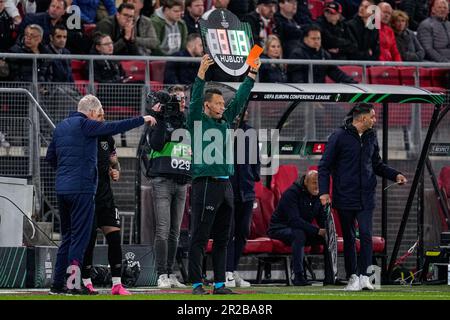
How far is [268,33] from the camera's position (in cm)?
2058

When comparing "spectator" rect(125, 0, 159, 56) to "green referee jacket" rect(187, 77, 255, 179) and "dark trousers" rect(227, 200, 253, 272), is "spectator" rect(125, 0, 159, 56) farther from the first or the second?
"green referee jacket" rect(187, 77, 255, 179)

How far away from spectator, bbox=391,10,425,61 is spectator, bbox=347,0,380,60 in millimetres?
533

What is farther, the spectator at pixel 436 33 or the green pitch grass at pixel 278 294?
→ the spectator at pixel 436 33

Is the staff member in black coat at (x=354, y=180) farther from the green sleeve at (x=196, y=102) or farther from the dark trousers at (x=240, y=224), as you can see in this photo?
the green sleeve at (x=196, y=102)

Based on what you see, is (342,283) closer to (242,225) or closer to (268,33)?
(242,225)

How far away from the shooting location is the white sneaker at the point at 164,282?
15.4m

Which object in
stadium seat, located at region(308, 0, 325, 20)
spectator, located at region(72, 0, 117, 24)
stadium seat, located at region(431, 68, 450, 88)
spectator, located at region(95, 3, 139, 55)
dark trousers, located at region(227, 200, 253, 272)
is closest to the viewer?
dark trousers, located at region(227, 200, 253, 272)

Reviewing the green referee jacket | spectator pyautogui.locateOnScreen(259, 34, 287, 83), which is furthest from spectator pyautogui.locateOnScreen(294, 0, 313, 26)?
the green referee jacket

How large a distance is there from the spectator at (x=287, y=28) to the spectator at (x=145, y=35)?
2.19 m

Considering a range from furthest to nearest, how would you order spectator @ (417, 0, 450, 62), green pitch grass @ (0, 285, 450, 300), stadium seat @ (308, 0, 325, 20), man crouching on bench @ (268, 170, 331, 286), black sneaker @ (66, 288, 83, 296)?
stadium seat @ (308, 0, 325, 20) → spectator @ (417, 0, 450, 62) → man crouching on bench @ (268, 170, 331, 286) → black sneaker @ (66, 288, 83, 296) → green pitch grass @ (0, 285, 450, 300)

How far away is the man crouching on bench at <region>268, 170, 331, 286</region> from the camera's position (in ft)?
54.4

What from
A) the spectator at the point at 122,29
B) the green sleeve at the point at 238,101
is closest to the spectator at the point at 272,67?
the spectator at the point at 122,29

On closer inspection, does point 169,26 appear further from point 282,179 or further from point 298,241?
point 298,241
